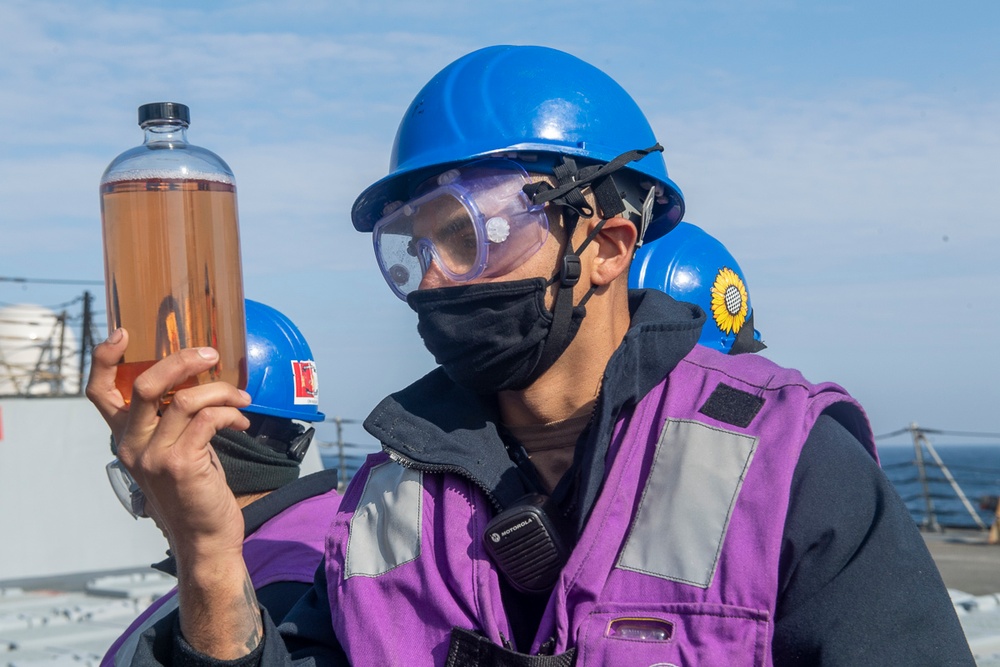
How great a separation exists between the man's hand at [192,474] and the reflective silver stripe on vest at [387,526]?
0.32 m

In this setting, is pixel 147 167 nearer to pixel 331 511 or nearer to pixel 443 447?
pixel 443 447

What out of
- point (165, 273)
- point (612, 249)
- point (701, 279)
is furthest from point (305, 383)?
point (165, 273)

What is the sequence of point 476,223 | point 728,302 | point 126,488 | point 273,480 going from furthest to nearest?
1. point 728,302
2. point 126,488
3. point 273,480
4. point 476,223

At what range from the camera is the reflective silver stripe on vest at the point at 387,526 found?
8.14ft

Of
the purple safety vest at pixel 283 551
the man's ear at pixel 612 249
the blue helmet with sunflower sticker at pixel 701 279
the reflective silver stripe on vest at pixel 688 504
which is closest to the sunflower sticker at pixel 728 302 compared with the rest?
the blue helmet with sunflower sticker at pixel 701 279

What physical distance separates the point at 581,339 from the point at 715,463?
0.56 m

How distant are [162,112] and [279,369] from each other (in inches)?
95.5

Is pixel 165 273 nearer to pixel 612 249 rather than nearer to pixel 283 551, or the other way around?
pixel 612 249

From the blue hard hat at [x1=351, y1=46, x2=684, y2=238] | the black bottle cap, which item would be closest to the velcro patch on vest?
the blue hard hat at [x1=351, y1=46, x2=684, y2=238]

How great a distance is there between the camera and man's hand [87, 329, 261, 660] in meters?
Answer: 1.88

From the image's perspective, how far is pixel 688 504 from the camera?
7.14 feet

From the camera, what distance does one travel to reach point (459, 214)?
2572 mm

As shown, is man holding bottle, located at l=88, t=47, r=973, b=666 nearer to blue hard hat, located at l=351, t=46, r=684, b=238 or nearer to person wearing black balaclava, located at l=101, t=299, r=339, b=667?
blue hard hat, located at l=351, t=46, r=684, b=238

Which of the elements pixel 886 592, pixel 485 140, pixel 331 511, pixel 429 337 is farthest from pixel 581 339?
pixel 331 511
